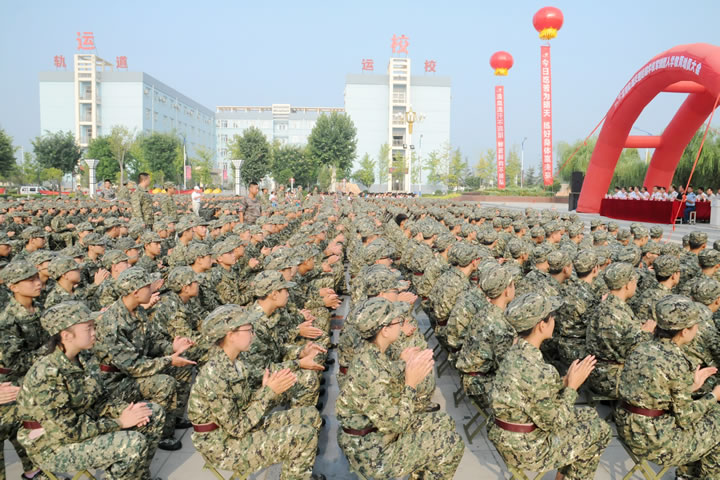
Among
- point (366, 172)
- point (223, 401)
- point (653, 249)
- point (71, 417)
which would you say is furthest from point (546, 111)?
point (366, 172)

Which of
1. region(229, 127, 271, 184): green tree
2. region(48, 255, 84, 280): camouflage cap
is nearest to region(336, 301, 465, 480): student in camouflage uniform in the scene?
region(48, 255, 84, 280): camouflage cap

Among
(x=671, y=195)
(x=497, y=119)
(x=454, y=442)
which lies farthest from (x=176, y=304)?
(x=497, y=119)

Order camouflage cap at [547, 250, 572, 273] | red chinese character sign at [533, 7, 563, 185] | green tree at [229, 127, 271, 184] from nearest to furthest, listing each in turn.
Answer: camouflage cap at [547, 250, 572, 273], red chinese character sign at [533, 7, 563, 185], green tree at [229, 127, 271, 184]

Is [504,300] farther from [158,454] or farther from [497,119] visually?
[497,119]

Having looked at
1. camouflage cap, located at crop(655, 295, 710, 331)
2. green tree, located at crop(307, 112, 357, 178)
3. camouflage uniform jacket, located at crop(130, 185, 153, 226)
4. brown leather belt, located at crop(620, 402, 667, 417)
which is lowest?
brown leather belt, located at crop(620, 402, 667, 417)

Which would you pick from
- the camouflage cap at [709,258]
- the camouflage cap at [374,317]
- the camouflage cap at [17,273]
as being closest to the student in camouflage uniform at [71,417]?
the camouflage cap at [17,273]

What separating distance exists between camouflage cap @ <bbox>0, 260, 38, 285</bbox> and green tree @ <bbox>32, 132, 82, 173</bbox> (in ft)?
177

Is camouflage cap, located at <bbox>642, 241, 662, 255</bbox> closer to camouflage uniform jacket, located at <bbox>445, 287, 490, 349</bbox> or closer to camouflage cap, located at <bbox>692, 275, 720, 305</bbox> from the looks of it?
camouflage cap, located at <bbox>692, 275, 720, 305</bbox>

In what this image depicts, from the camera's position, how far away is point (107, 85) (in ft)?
228

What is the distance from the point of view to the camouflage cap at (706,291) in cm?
474

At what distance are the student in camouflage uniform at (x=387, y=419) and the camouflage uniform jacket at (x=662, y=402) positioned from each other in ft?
3.86

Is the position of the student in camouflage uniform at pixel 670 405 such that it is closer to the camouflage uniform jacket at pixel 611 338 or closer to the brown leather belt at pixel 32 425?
the camouflage uniform jacket at pixel 611 338

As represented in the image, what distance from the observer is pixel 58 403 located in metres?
2.93

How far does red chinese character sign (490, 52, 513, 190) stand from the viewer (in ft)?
137
